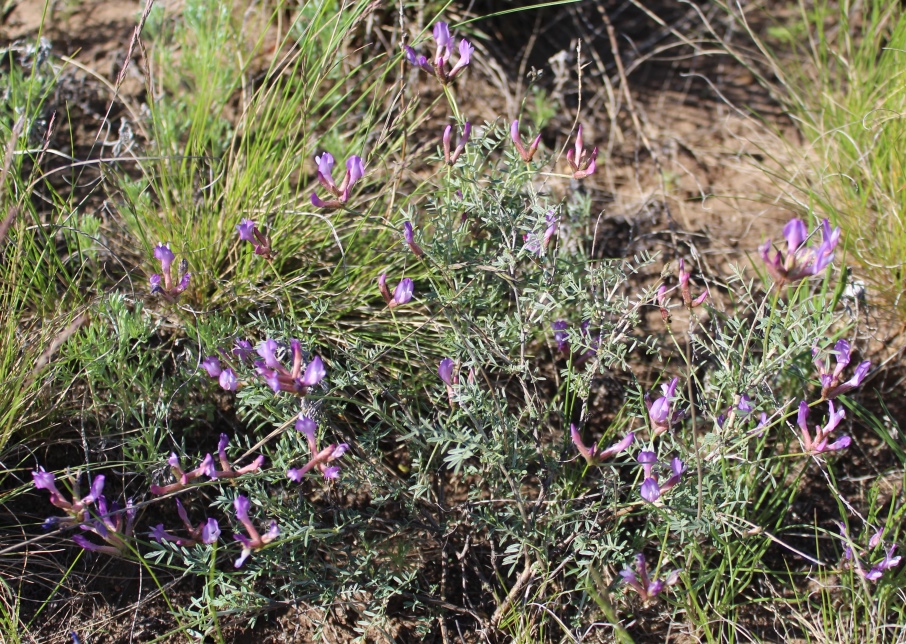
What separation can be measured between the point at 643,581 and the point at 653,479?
27 cm

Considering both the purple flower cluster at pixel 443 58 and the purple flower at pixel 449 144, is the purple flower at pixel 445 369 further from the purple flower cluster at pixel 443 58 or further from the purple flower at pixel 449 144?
the purple flower cluster at pixel 443 58

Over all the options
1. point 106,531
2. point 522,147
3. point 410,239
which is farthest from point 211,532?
point 522,147

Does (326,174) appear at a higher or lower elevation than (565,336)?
higher

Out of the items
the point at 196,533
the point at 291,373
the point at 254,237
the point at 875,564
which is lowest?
the point at 875,564

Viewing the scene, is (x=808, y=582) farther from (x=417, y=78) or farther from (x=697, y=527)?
(x=417, y=78)

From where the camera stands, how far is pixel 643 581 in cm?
182

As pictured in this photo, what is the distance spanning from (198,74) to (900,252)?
226 centimetres

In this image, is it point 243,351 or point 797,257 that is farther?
point 243,351

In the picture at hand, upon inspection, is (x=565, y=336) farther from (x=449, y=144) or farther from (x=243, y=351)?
(x=243, y=351)

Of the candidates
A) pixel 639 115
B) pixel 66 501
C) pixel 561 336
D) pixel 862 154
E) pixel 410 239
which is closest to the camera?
pixel 66 501

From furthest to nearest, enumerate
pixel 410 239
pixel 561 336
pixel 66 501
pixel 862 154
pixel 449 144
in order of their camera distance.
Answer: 1. pixel 862 154
2. pixel 561 336
3. pixel 449 144
4. pixel 410 239
5. pixel 66 501

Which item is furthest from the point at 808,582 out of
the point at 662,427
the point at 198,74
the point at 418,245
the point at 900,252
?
the point at 198,74

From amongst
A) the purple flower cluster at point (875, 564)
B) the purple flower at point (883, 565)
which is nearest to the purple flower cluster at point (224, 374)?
the purple flower cluster at point (875, 564)

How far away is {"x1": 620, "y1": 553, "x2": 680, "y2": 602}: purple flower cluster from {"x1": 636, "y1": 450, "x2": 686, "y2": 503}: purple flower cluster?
0.14m
